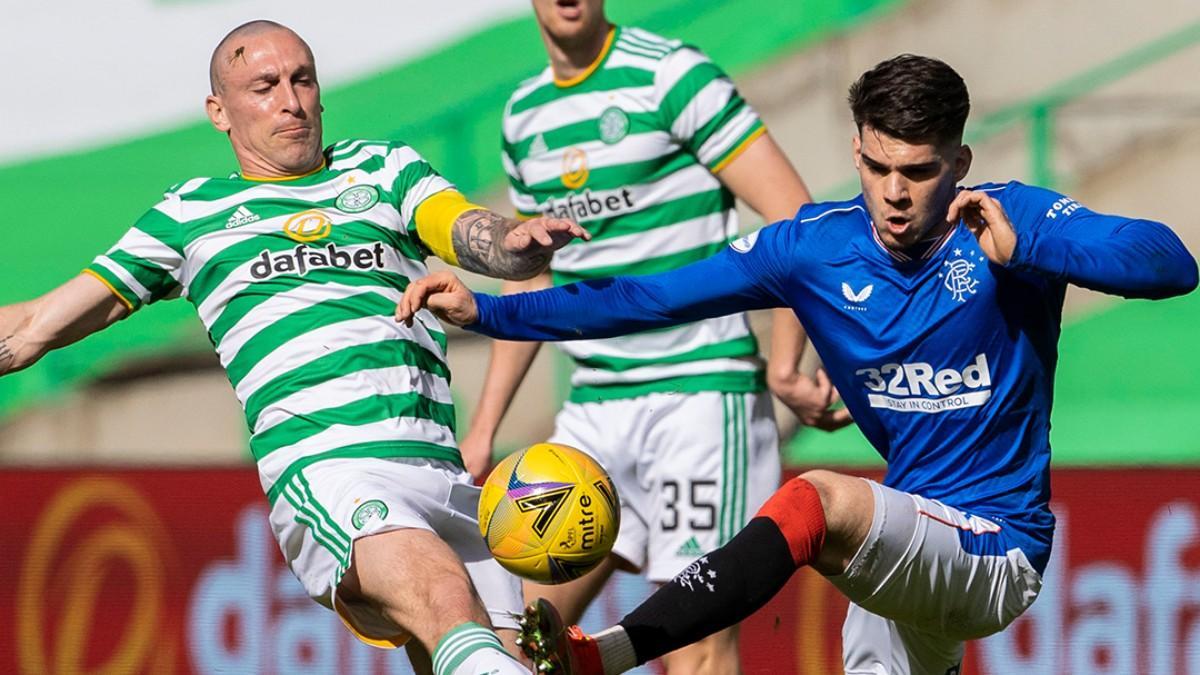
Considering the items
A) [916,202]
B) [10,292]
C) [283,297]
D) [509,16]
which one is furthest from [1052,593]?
[10,292]

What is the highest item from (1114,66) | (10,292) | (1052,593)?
(1114,66)

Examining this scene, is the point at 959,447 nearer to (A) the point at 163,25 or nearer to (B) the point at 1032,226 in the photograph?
(B) the point at 1032,226

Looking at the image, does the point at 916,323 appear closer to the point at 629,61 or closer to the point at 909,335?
the point at 909,335

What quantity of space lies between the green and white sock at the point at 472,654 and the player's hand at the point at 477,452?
182 centimetres

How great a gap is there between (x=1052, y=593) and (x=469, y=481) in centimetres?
296

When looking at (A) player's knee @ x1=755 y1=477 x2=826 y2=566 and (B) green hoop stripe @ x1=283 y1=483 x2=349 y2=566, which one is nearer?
(A) player's knee @ x1=755 y1=477 x2=826 y2=566

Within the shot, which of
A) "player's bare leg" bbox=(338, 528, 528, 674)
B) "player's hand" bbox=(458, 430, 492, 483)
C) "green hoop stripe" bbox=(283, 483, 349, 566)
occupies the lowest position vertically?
"player's bare leg" bbox=(338, 528, 528, 674)

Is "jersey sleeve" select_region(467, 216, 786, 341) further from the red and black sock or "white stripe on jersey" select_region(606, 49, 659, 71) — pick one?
"white stripe on jersey" select_region(606, 49, 659, 71)

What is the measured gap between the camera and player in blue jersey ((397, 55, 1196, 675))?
3990mm

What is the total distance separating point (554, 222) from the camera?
4.20 meters

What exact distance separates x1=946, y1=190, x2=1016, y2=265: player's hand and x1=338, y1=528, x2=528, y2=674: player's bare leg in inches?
53.7

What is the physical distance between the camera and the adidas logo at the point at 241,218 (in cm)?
471

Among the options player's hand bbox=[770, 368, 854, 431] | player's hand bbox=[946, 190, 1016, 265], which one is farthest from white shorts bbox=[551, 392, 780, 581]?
player's hand bbox=[946, 190, 1016, 265]

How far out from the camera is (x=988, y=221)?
3.79 metres
